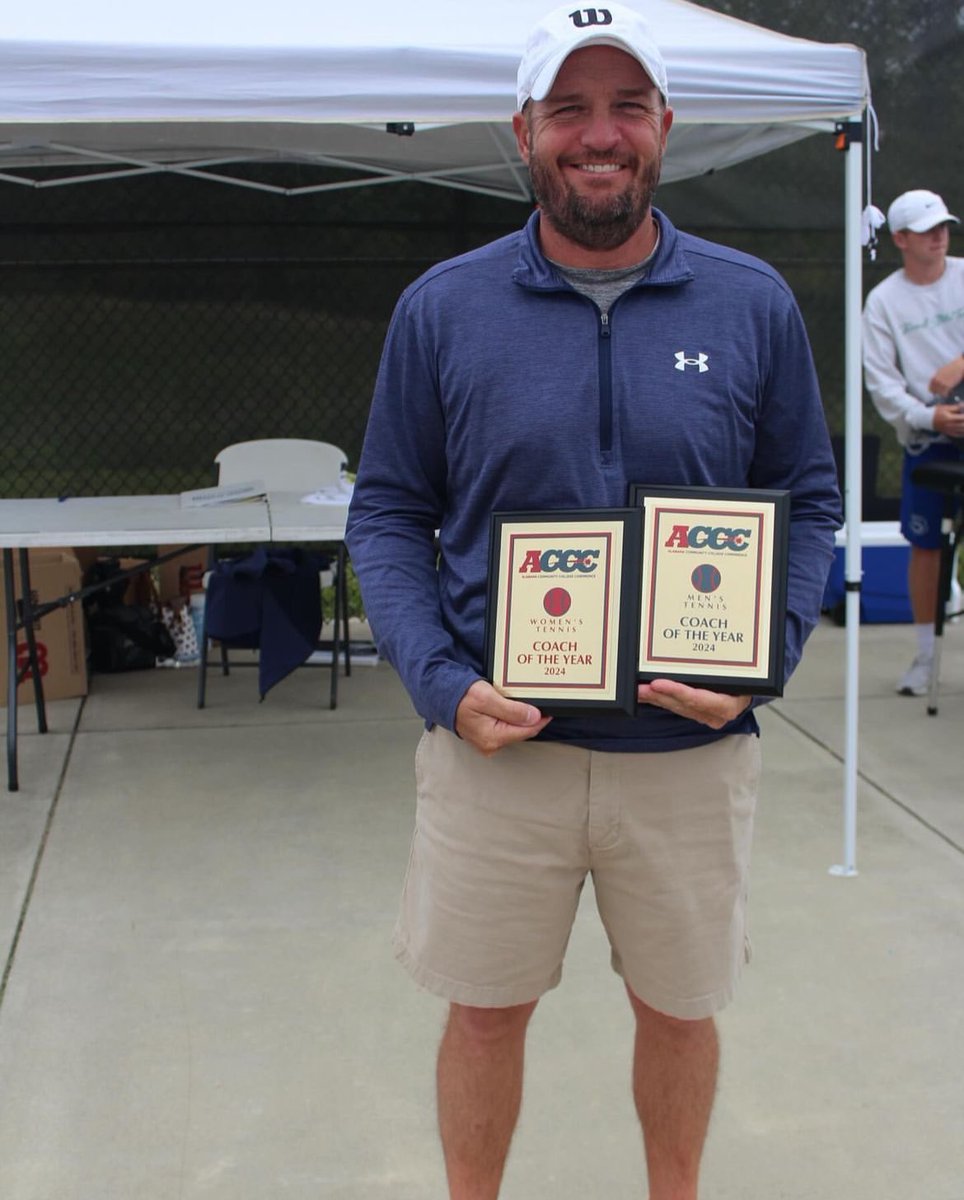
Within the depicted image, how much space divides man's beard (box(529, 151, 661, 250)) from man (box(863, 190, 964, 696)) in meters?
3.61

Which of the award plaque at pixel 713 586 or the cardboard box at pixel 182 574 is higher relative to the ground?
the award plaque at pixel 713 586

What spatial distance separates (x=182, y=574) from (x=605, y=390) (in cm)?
483

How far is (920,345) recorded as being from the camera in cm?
531

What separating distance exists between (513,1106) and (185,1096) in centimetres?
95

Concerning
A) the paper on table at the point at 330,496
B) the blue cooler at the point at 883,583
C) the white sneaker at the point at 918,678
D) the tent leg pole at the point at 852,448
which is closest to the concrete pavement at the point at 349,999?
the tent leg pole at the point at 852,448

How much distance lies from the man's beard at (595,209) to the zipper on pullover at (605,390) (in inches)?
4.6

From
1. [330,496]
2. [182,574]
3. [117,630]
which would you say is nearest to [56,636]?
[117,630]

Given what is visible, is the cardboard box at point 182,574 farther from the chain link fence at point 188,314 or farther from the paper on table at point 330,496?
the paper on table at point 330,496

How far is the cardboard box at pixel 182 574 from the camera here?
637cm

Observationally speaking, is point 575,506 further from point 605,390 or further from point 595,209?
point 595,209

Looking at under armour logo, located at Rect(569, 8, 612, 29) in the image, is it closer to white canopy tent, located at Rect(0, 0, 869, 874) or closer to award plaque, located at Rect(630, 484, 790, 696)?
award plaque, located at Rect(630, 484, 790, 696)

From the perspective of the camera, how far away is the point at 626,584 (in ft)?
5.94

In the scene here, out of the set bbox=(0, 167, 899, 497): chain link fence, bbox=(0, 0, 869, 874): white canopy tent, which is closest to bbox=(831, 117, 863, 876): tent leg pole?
bbox=(0, 0, 869, 874): white canopy tent

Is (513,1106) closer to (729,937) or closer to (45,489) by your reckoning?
(729,937)
